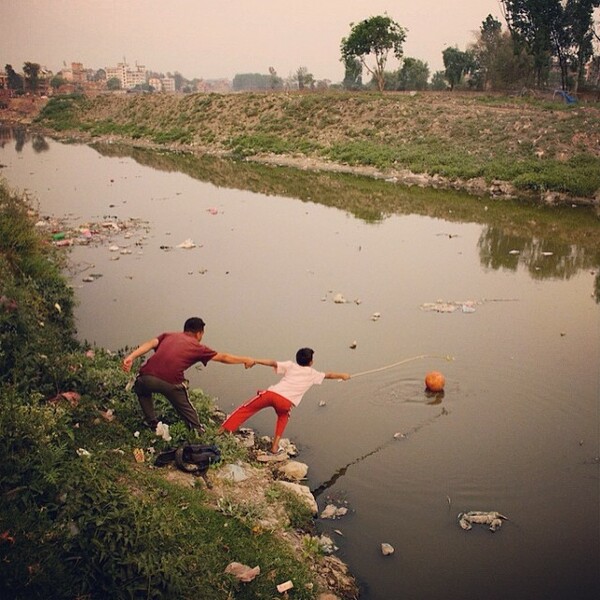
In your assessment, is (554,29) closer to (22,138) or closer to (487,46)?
(487,46)

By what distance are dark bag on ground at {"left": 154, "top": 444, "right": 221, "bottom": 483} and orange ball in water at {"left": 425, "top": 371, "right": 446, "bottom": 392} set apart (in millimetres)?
2831

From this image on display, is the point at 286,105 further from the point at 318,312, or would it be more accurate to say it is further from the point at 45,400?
the point at 45,400

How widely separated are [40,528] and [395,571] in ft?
7.99

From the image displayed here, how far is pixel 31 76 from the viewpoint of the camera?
78.4 m

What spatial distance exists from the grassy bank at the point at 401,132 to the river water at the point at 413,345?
4262mm

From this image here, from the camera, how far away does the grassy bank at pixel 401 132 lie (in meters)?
20.6

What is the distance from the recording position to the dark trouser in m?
4.82

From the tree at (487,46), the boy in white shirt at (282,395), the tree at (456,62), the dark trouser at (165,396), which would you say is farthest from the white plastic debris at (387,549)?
the tree at (456,62)

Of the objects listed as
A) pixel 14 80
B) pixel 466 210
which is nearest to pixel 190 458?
pixel 466 210

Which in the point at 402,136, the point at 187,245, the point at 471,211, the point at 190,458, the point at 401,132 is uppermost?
the point at 401,132

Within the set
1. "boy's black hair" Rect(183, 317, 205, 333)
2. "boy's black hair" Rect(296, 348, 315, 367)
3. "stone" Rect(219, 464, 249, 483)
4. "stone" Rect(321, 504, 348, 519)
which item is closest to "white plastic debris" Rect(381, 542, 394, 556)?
"stone" Rect(321, 504, 348, 519)

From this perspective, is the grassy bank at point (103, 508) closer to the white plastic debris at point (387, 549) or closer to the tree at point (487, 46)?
the white plastic debris at point (387, 549)

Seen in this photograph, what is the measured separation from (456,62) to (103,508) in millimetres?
54964

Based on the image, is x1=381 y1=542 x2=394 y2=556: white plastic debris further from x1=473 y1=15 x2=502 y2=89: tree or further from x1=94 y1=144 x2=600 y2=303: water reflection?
x1=473 y1=15 x2=502 y2=89: tree
